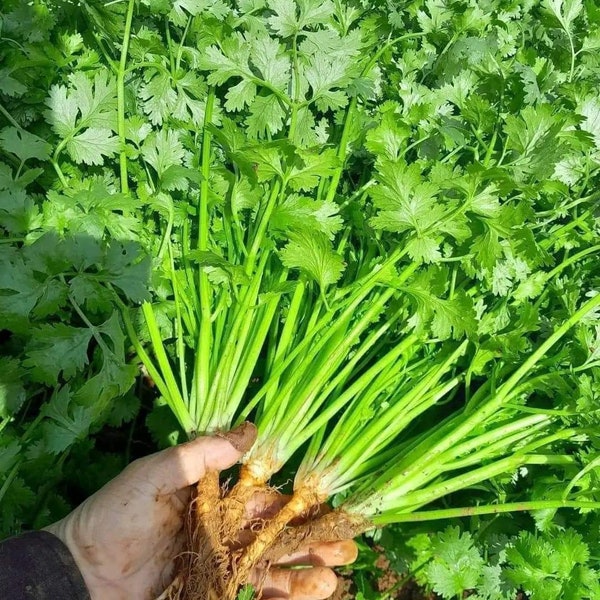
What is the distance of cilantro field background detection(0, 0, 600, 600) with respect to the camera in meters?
1.68

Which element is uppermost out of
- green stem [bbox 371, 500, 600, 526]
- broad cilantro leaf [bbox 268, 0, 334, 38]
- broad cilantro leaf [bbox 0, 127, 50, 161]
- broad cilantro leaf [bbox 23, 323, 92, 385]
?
broad cilantro leaf [bbox 268, 0, 334, 38]

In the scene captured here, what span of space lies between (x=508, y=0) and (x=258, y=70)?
944 mm

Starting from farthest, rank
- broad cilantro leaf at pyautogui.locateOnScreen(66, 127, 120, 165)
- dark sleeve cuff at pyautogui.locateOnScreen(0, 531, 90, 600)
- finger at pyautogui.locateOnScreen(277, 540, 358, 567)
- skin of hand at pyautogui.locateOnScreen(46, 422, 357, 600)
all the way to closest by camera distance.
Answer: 1. finger at pyautogui.locateOnScreen(277, 540, 358, 567)
2. broad cilantro leaf at pyautogui.locateOnScreen(66, 127, 120, 165)
3. skin of hand at pyautogui.locateOnScreen(46, 422, 357, 600)
4. dark sleeve cuff at pyautogui.locateOnScreen(0, 531, 90, 600)

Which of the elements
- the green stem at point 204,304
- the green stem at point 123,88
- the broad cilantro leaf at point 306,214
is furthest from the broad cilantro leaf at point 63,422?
the broad cilantro leaf at point 306,214

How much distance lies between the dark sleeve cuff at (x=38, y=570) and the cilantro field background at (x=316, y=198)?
19 centimetres

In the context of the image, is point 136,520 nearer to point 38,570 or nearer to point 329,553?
point 38,570

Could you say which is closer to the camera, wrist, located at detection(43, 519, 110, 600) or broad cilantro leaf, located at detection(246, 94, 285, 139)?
wrist, located at detection(43, 519, 110, 600)

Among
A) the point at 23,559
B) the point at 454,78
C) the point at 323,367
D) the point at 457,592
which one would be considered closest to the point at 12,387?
the point at 23,559

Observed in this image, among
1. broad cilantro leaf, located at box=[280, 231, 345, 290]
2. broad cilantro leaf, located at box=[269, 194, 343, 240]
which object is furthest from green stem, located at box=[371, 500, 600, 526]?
broad cilantro leaf, located at box=[269, 194, 343, 240]

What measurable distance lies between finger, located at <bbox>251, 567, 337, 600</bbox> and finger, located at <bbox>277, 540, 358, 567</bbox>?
0.05m

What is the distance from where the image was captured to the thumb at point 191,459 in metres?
1.74

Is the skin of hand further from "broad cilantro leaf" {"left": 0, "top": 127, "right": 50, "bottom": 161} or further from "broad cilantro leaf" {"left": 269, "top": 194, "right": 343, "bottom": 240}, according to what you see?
"broad cilantro leaf" {"left": 0, "top": 127, "right": 50, "bottom": 161}

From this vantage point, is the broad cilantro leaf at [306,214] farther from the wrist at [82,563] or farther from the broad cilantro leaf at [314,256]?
the wrist at [82,563]

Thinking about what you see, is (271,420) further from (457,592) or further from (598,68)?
(598,68)
